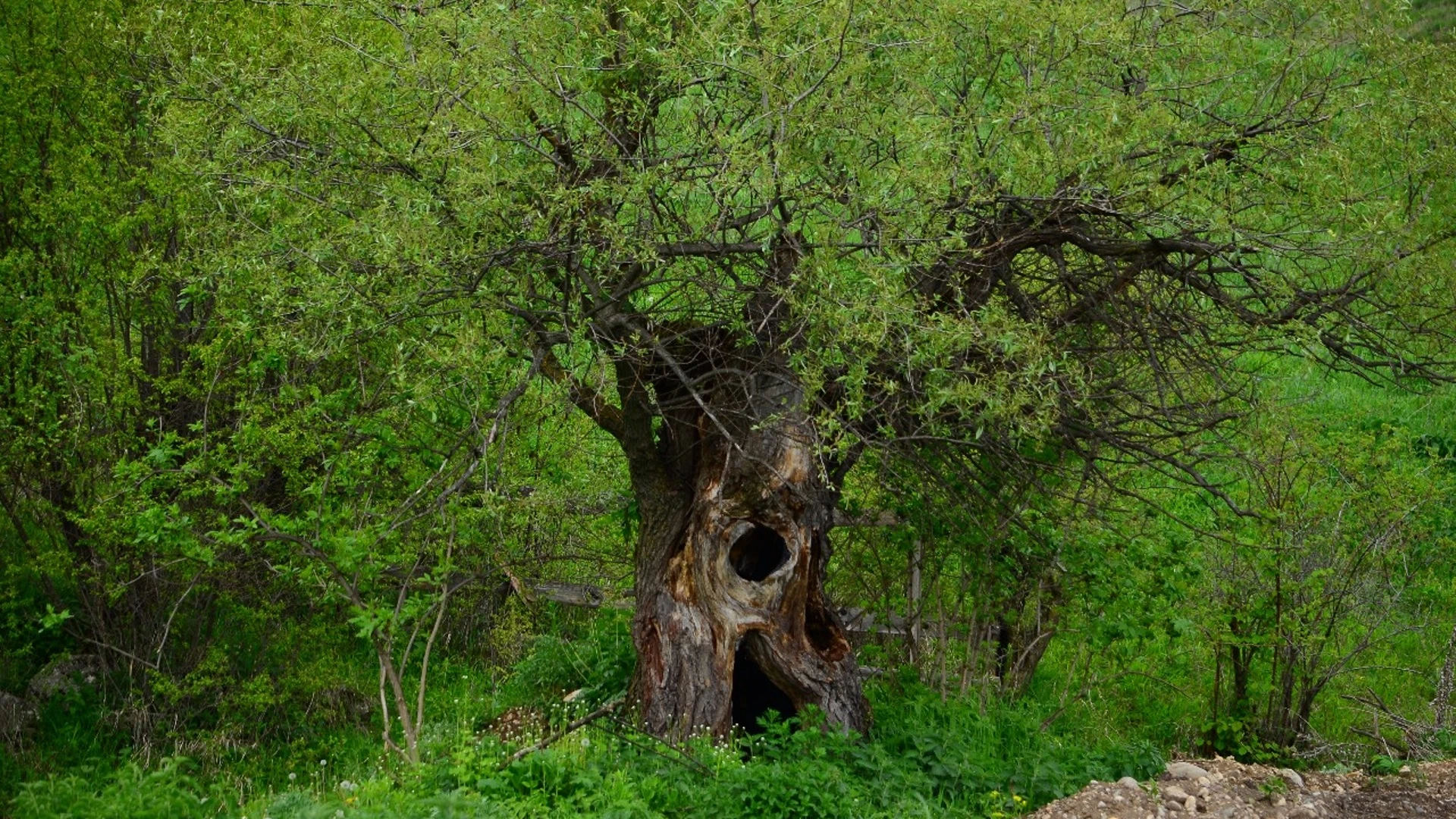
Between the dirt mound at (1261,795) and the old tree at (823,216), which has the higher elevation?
the old tree at (823,216)

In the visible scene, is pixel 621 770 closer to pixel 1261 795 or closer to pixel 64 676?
pixel 1261 795

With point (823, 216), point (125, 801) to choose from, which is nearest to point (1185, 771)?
point (823, 216)

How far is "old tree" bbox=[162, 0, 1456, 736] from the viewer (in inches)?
251

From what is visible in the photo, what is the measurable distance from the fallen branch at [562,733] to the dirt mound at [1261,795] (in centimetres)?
246

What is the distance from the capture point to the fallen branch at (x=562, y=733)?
22.0ft

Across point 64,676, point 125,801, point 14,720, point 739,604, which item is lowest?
point 14,720

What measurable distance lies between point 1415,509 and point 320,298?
7.52 meters

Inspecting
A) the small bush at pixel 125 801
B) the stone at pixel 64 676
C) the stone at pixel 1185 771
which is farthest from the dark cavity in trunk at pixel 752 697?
the stone at pixel 64 676

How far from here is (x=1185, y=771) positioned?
7.57 m

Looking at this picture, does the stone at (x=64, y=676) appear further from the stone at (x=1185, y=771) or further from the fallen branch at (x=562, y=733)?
the stone at (x=1185, y=771)

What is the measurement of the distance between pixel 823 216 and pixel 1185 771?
12.1ft

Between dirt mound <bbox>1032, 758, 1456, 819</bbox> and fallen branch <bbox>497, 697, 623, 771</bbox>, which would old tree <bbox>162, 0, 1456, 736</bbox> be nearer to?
fallen branch <bbox>497, 697, 623, 771</bbox>

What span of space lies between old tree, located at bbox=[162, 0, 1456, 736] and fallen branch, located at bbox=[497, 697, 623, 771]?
0.30m

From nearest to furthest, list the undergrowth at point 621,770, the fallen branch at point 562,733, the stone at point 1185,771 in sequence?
the undergrowth at point 621,770 → the fallen branch at point 562,733 → the stone at point 1185,771
